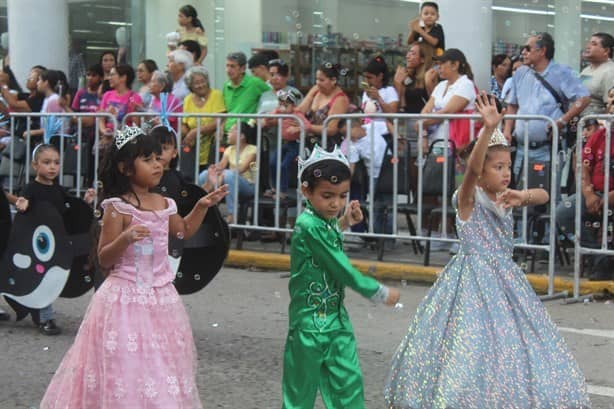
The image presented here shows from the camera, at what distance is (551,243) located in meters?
9.05

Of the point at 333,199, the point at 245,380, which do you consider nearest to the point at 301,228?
the point at 333,199

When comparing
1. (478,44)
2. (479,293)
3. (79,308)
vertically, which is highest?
(478,44)

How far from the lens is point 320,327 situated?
4.89 metres

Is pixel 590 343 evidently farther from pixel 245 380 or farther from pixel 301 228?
pixel 301 228

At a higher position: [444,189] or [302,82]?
[302,82]

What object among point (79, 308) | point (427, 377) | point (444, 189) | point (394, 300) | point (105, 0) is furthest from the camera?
point (105, 0)

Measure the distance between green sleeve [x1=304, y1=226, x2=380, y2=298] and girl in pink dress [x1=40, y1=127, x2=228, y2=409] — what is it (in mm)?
530

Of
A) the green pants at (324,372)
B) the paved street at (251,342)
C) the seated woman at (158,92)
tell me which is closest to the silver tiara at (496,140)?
the green pants at (324,372)

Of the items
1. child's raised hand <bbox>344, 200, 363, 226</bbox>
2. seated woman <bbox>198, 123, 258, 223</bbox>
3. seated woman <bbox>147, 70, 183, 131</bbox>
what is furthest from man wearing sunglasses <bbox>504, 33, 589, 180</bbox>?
child's raised hand <bbox>344, 200, 363, 226</bbox>

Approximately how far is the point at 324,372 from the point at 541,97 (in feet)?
18.2

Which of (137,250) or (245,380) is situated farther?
(245,380)

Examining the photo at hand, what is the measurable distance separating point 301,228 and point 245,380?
5.68ft

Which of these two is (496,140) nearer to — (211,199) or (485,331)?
(485,331)

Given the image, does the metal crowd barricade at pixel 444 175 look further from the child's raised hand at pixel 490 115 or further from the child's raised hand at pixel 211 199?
the child's raised hand at pixel 211 199
